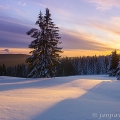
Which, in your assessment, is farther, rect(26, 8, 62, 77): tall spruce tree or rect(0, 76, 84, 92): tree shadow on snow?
rect(26, 8, 62, 77): tall spruce tree

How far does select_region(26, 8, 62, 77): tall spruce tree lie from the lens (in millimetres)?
22672

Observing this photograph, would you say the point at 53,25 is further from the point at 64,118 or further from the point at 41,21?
the point at 64,118

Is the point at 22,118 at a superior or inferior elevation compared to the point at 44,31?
inferior

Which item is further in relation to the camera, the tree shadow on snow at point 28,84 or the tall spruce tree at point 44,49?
the tall spruce tree at point 44,49

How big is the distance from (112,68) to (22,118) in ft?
148

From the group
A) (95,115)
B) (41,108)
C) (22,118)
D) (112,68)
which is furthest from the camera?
(112,68)

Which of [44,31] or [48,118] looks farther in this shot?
[44,31]

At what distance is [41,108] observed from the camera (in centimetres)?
559

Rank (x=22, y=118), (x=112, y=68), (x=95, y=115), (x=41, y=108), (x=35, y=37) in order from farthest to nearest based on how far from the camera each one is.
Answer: (x=112, y=68), (x=35, y=37), (x=41, y=108), (x=95, y=115), (x=22, y=118)

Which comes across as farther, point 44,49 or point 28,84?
point 44,49

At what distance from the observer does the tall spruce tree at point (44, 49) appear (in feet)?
74.4

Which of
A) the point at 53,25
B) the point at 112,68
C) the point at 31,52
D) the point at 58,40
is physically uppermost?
the point at 53,25

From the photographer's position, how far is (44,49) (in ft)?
75.3

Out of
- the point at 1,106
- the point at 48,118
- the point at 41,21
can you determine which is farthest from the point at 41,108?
the point at 41,21
